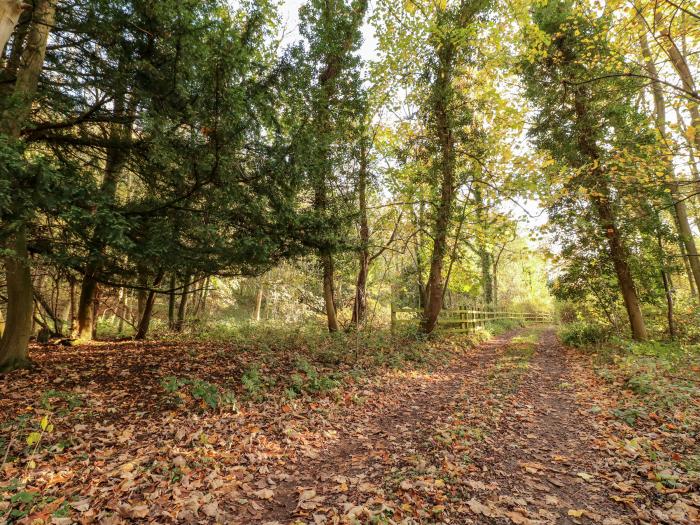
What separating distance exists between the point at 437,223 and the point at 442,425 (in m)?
8.21

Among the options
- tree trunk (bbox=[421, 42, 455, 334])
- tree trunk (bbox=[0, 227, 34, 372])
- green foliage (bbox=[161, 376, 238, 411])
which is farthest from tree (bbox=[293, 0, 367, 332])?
tree trunk (bbox=[0, 227, 34, 372])

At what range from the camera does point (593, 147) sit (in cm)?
1102

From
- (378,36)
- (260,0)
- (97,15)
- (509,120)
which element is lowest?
(97,15)

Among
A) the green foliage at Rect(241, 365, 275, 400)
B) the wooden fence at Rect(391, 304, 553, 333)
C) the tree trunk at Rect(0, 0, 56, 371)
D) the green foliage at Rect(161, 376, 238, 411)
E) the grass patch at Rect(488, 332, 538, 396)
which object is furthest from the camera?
the wooden fence at Rect(391, 304, 553, 333)

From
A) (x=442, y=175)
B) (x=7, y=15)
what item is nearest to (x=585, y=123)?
(x=442, y=175)

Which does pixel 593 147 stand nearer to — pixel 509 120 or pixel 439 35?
pixel 509 120

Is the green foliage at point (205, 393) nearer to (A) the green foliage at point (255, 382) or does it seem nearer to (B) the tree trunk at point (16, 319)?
(A) the green foliage at point (255, 382)

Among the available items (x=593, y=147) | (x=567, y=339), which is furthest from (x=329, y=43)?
(x=567, y=339)

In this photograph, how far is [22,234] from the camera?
17.4 ft

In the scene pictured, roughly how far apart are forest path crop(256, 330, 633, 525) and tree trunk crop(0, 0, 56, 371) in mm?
5191

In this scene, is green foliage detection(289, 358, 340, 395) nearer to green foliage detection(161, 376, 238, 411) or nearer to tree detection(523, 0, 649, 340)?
green foliage detection(161, 376, 238, 411)

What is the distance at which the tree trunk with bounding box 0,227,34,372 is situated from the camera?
6188 mm

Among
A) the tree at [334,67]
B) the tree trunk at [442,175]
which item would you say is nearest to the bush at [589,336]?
the tree trunk at [442,175]

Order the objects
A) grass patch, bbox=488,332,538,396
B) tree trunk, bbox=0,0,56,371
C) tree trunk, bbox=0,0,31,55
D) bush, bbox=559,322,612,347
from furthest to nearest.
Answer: bush, bbox=559,322,612,347
grass patch, bbox=488,332,538,396
tree trunk, bbox=0,0,56,371
tree trunk, bbox=0,0,31,55
